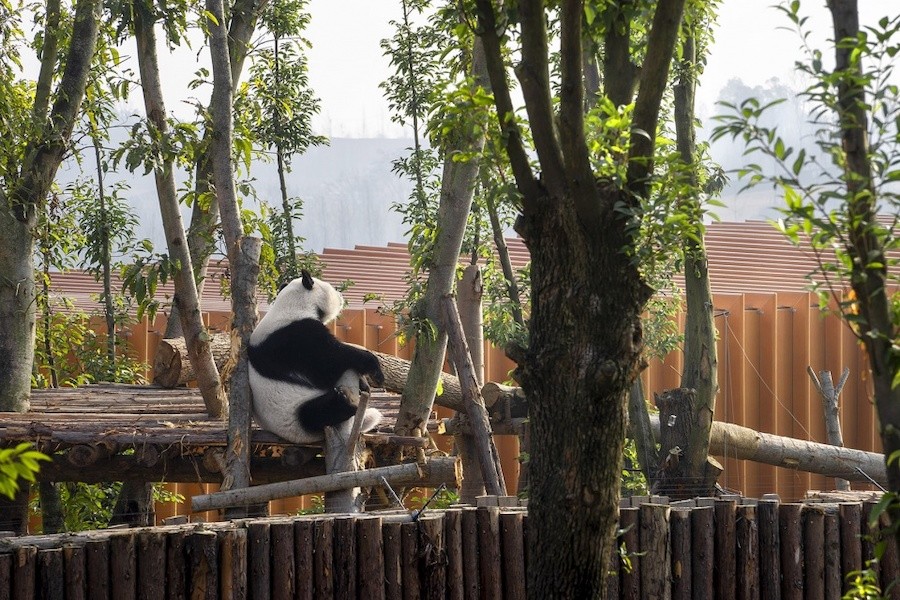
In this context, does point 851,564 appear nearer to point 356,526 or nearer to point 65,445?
point 356,526

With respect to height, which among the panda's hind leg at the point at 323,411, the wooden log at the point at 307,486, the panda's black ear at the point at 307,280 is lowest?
the wooden log at the point at 307,486

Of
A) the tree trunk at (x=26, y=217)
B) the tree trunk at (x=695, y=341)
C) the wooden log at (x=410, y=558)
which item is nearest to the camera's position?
the wooden log at (x=410, y=558)

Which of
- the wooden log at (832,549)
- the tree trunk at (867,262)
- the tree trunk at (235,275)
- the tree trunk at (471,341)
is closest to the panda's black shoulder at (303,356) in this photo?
the tree trunk at (235,275)

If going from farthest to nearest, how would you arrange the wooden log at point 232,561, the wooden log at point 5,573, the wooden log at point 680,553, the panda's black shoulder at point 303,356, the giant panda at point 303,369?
the panda's black shoulder at point 303,356 < the giant panda at point 303,369 < the wooden log at point 680,553 < the wooden log at point 232,561 < the wooden log at point 5,573

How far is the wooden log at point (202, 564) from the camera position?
443cm

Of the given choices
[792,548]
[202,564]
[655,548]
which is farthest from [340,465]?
[792,548]

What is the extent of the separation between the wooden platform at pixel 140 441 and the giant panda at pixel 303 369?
0.54ft

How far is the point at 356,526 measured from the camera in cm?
468

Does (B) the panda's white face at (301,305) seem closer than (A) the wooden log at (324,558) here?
No

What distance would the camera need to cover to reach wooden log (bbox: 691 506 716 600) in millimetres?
4863

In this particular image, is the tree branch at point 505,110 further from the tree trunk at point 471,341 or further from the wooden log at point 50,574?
the tree trunk at point 471,341

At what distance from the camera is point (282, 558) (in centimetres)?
460

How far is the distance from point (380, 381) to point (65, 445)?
2.00 metres

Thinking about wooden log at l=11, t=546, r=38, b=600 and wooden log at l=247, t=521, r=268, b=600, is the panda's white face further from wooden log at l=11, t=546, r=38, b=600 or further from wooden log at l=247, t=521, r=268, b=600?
wooden log at l=11, t=546, r=38, b=600
